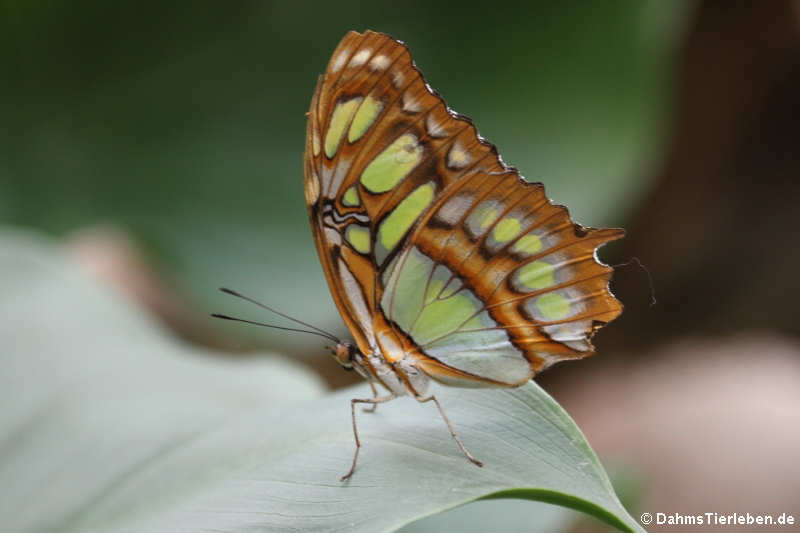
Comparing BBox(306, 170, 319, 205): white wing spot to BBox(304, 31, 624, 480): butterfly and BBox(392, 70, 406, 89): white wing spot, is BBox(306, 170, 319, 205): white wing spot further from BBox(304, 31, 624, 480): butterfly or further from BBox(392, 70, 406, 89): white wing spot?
BBox(392, 70, 406, 89): white wing spot

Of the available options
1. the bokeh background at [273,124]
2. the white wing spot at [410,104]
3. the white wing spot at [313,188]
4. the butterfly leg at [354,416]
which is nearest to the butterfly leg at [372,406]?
the butterfly leg at [354,416]

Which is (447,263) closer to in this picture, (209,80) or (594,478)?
(594,478)

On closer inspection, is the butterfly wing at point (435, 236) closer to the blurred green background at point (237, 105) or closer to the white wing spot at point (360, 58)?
the white wing spot at point (360, 58)

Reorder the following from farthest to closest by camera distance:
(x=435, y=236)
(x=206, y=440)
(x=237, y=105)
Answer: (x=237, y=105) < (x=206, y=440) < (x=435, y=236)

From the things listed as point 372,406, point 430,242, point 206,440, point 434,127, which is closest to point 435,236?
point 430,242

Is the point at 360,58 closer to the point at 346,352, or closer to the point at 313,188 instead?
the point at 313,188

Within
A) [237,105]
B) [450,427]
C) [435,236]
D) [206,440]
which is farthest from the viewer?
[237,105]

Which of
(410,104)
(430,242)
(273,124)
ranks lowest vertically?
(430,242)
